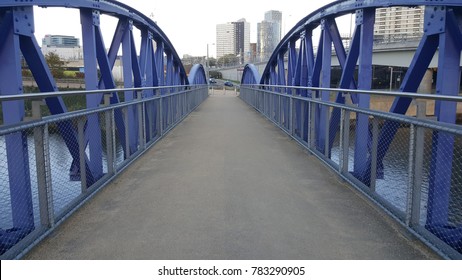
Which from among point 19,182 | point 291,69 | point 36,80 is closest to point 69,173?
point 36,80

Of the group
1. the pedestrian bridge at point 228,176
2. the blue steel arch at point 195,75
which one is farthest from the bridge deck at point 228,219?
the blue steel arch at point 195,75

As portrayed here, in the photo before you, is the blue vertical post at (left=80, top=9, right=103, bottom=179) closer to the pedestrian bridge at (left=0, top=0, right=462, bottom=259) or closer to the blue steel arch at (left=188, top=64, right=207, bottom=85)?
the pedestrian bridge at (left=0, top=0, right=462, bottom=259)

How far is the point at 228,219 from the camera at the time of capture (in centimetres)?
415

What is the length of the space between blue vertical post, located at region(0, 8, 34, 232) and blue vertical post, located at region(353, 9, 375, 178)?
15.4 ft

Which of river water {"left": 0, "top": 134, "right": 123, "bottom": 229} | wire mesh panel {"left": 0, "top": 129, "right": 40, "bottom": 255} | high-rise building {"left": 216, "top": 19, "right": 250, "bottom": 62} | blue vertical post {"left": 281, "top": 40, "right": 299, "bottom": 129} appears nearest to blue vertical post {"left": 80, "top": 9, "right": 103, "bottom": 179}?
river water {"left": 0, "top": 134, "right": 123, "bottom": 229}

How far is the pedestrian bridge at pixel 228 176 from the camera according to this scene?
354 cm

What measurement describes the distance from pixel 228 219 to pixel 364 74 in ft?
14.3

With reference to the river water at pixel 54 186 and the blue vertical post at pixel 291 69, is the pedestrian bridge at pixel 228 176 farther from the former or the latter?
the blue vertical post at pixel 291 69

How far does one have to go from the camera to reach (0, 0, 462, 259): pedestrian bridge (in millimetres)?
3543

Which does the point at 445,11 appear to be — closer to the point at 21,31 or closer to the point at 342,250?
Answer: the point at 342,250

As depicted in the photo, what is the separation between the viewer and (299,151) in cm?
820

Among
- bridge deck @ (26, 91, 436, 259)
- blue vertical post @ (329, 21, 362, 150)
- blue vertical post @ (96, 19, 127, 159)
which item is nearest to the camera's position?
bridge deck @ (26, 91, 436, 259)

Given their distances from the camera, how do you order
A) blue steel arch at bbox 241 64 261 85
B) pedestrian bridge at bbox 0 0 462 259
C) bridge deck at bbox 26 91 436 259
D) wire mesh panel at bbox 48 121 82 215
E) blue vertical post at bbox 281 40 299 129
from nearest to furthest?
1. bridge deck at bbox 26 91 436 259
2. pedestrian bridge at bbox 0 0 462 259
3. wire mesh panel at bbox 48 121 82 215
4. blue vertical post at bbox 281 40 299 129
5. blue steel arch at bbox 241 64 261 85

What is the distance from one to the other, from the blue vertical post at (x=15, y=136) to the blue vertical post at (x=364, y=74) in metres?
4.69
